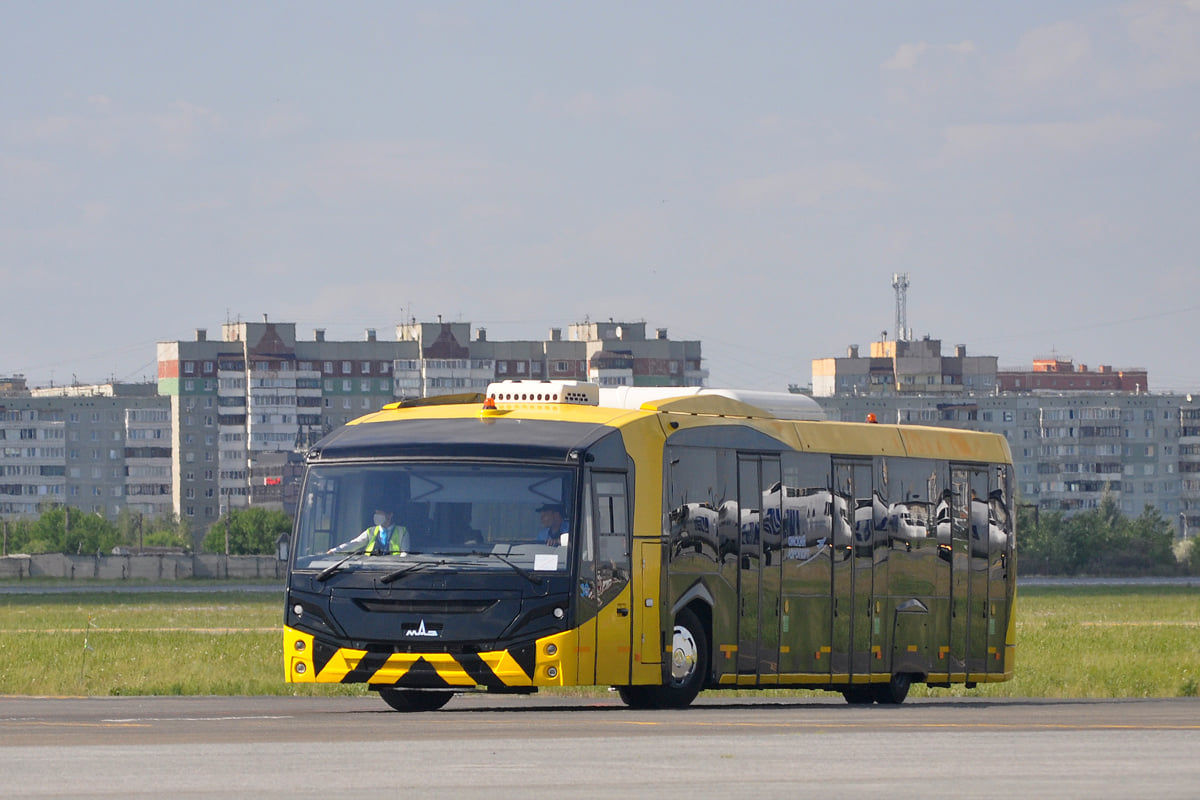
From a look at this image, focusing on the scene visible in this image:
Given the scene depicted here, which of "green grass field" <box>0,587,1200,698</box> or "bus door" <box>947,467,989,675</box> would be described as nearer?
"bus door" <box>947,467,989,675</box>

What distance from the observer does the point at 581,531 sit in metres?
21.2

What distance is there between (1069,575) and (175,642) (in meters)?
96.4

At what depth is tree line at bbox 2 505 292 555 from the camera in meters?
162

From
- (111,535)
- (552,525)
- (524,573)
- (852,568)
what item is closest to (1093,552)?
(111,535)

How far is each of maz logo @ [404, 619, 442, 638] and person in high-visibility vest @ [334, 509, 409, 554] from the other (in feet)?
2.48

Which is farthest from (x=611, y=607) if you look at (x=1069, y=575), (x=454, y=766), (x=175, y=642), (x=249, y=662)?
(x=1069, y=575)

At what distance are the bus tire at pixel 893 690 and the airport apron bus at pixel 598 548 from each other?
2.17ft

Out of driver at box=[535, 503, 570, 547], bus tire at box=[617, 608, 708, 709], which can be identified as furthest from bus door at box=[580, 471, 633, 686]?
bus tire at box=[617, 608, 708, 709]

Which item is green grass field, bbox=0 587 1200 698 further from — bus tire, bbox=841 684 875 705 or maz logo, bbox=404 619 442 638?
maz logo, bbox=404 619 442 638

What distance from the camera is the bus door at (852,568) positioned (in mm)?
25469

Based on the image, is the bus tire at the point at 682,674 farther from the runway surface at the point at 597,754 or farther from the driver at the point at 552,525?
the driver at the point at 552,525

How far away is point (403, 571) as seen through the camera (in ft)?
68.6

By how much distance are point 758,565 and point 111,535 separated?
492 ft

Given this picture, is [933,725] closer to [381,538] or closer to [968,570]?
[381,538]
